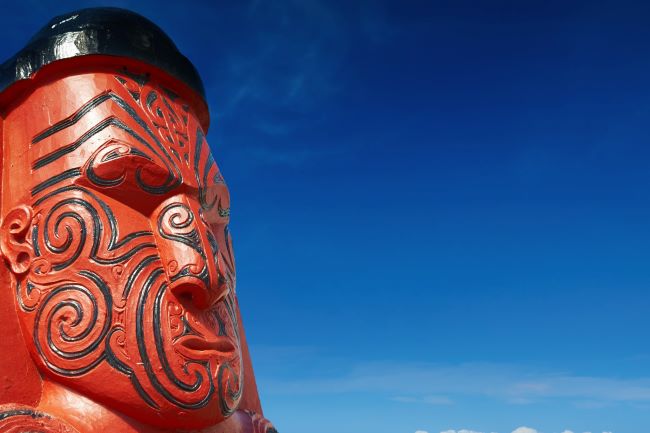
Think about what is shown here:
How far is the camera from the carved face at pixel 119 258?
442 cm

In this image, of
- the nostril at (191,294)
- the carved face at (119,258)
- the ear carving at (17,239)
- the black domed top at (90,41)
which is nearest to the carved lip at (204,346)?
the carved face at (119,258)

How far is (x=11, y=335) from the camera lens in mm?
4531

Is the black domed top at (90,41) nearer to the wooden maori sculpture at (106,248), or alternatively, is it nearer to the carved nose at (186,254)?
the wooden maori sculpture at (106,248)

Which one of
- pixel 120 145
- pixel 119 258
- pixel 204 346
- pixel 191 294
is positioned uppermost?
pixel 120 145

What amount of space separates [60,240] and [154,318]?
89 cm

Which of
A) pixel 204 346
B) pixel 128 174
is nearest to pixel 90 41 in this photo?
pixel 128 174

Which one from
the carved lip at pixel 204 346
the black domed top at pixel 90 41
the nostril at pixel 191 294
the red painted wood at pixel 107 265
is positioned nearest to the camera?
the red painted wood at pixel 107 265

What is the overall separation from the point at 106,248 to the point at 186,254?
564 mm

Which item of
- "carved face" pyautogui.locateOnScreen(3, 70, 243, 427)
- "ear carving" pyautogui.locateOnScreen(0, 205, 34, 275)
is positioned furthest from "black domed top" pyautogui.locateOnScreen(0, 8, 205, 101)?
"ear carving" pyautogui.locateOnScreen(0, 205, 34, 275)

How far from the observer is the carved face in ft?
14.5

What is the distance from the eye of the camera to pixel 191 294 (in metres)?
4.76

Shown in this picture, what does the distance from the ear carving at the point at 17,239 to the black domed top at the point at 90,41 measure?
3.58 feet

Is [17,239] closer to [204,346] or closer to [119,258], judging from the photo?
[119,258]

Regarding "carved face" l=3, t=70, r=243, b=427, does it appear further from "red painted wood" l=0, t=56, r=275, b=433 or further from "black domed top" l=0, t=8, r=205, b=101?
"black domed top" l=0, t=8, r=205, b=101
